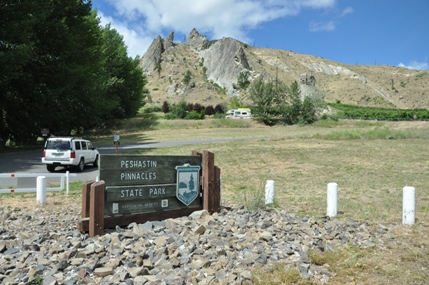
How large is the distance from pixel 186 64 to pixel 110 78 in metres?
76.2

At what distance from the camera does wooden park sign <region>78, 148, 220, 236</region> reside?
687 cm

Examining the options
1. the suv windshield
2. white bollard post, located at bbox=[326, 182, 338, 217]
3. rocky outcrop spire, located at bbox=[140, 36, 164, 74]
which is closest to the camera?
white bollard post, located at bbox=[326, 182, 338, 217]

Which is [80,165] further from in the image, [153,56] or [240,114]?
[153,56]

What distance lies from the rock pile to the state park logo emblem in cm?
42

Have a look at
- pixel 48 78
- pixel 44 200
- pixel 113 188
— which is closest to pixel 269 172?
pixel 44 200

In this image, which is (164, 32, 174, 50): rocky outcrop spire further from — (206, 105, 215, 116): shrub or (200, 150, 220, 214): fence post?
(200, 150, 220, 214): fence post

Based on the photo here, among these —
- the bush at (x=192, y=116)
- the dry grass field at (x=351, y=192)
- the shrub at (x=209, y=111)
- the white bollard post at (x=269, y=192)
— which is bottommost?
the dry grass field at (x=351, y=192)

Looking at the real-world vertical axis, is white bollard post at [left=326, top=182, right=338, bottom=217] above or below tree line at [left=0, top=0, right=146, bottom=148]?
below

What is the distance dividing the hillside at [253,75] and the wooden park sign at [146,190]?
86.2 meters

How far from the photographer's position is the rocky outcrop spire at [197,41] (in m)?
145

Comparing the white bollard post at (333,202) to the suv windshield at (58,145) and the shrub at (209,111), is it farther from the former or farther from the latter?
the shrub at (209,111)

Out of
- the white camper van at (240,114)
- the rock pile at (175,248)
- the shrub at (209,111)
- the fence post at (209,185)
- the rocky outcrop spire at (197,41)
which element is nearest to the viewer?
the rock pile at (175,248)

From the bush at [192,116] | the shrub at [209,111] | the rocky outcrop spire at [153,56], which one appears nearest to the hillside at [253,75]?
the rocky outcrop spire at [153,56]

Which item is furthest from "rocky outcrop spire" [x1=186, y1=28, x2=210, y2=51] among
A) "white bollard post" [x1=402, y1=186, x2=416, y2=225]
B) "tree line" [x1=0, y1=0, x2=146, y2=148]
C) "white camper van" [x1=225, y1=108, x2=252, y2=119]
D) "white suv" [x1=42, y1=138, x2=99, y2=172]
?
"white bollard post" [x1=402, y1=186, x2=416, y2=225]
